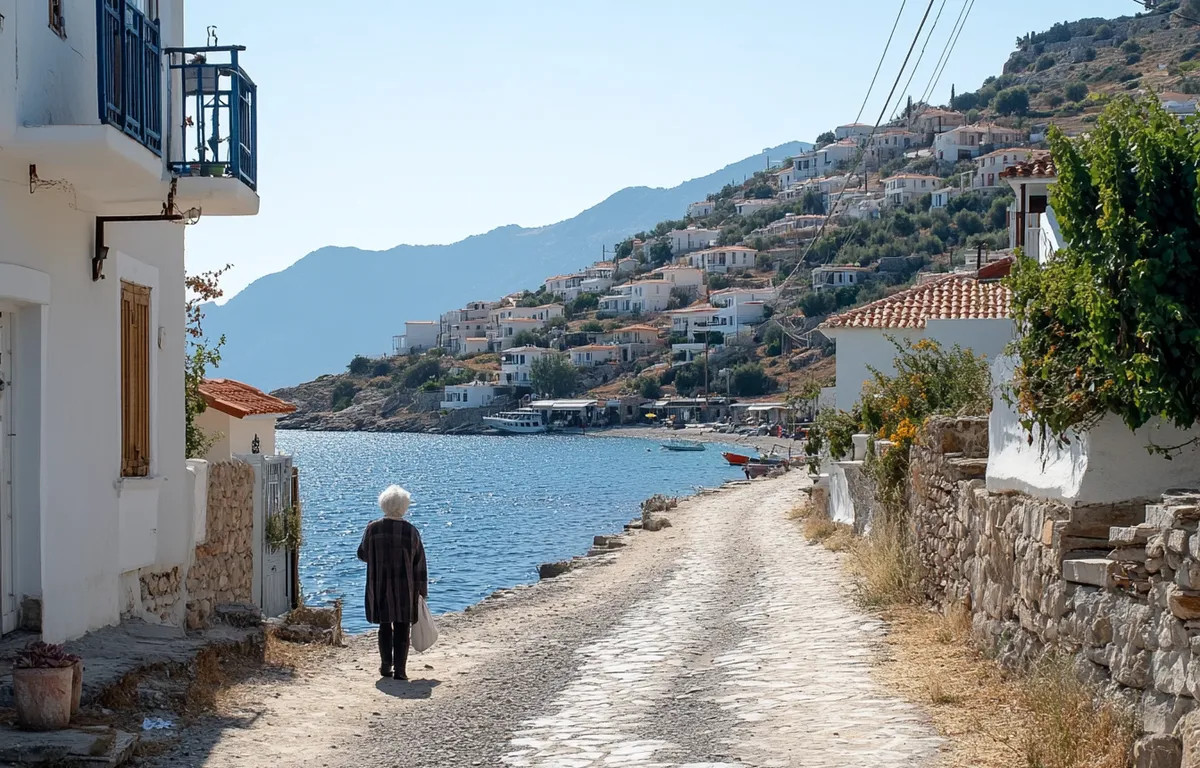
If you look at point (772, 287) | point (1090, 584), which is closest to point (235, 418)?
point (1090, 584)

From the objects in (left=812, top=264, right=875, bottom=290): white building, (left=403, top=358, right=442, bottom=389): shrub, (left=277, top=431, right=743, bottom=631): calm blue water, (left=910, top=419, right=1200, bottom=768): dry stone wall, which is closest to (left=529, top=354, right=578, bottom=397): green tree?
(left=277, top=431, right=743, bottom=631): calm blue water

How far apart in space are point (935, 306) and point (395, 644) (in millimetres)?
22167

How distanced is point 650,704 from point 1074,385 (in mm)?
3771

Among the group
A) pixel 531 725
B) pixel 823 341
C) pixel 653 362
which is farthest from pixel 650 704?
pixel 653 362

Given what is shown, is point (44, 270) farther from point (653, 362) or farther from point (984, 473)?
point (653, 362)

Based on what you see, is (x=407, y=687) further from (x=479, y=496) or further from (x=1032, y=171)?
(x=479, y=496)

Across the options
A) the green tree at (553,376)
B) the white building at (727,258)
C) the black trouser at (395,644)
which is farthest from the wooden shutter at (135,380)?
the white building at (727,258)

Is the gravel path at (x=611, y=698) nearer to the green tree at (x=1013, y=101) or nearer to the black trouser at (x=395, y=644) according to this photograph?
the black trouser at (x=395, y=644)

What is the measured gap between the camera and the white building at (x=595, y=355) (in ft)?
520

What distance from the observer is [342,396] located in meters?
176

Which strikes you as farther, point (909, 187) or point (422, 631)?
point (909, 187)

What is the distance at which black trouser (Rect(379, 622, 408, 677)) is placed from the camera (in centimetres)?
1110

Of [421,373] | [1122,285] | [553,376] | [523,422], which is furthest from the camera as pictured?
[421,373]

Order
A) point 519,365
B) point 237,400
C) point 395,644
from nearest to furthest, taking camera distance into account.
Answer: point 395,644 < point 237,400 < point 519,365
